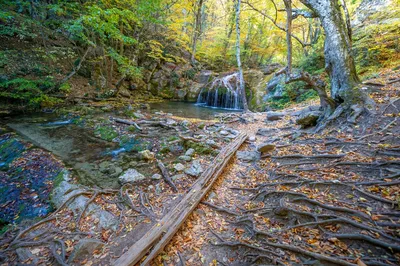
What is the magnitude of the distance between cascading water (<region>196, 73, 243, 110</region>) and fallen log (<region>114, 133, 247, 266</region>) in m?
11.1

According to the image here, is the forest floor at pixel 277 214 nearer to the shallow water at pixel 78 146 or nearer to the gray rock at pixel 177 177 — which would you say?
the gray rock at pixel 177 177

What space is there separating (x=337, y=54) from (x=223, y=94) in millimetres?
10641

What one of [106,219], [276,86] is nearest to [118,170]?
[106,219]

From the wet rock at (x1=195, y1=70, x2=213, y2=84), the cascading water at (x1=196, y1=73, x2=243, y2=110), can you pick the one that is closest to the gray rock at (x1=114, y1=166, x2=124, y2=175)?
the cascading water at (x1=196, y1=73, x2=243, y2=110)

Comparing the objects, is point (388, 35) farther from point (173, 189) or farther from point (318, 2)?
point (173, 189)

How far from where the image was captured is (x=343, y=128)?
4199 millimetres

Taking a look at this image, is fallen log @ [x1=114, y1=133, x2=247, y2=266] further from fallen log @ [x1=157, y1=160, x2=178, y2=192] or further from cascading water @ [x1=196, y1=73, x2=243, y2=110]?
cascading water @ [x1=196, y1=73, x2=243, y2=110]

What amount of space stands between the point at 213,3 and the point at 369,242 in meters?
27.7

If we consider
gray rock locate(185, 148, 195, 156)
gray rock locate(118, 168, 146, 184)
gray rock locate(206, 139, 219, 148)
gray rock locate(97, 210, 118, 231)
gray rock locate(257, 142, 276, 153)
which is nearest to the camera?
gray rock locate(97, 210, 118, 231)

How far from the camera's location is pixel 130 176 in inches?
162

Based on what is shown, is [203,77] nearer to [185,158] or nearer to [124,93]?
[124,93]

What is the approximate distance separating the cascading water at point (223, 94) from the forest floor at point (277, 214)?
35.0 ft

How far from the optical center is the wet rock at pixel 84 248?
7.49 feet

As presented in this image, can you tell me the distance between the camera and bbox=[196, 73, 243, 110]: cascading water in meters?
14.7
